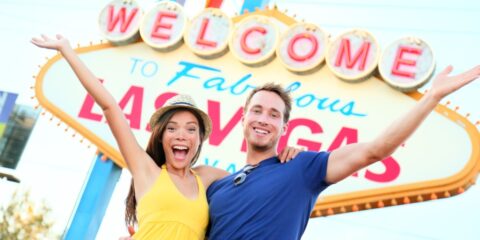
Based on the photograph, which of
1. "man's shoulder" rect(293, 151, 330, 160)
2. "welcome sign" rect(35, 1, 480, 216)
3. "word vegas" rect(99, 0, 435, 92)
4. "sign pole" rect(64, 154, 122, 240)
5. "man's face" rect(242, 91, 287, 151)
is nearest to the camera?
"man's shoulder" rect(293, 151, 330, 160)

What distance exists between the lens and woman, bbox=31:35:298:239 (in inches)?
83.3

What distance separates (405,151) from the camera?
4.99 metres

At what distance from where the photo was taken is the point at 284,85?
5574mm

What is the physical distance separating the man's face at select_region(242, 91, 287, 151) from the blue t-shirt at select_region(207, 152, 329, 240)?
16cm

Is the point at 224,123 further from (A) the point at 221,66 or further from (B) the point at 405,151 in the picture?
(B) the point at 405,151

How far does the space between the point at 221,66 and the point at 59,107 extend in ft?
6.00

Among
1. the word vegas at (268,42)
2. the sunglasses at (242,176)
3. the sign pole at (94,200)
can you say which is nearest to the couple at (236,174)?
the sunglasses at (242,176)

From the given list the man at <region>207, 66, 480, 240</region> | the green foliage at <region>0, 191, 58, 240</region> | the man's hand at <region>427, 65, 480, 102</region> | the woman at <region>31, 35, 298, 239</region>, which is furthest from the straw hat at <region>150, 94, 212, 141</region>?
the green foliage at <region>0, 191, 58, 240</region>

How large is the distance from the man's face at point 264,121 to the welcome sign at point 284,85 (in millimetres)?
2753

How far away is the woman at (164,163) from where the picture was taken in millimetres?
2115

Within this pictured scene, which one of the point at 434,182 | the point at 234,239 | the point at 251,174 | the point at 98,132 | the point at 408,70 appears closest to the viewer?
the point at 234,239

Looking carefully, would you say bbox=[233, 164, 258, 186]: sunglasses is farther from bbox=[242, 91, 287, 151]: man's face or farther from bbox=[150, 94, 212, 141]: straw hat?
bbox=[150, 94, 212, 141]: straw hat

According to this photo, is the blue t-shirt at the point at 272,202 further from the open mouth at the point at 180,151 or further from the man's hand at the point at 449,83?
the man's hand at the point at 449,83

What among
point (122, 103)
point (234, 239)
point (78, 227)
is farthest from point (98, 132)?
point (234, 239)
